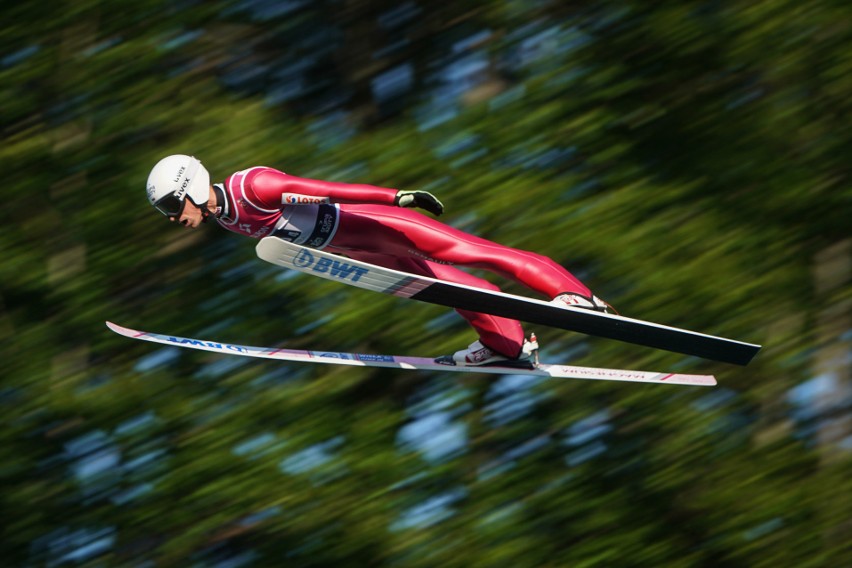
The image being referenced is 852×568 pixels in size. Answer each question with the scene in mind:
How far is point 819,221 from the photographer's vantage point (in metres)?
7.79

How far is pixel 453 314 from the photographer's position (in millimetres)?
7691

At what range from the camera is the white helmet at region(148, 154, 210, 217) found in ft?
18.1

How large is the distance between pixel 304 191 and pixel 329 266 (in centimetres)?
36

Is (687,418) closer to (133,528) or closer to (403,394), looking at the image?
(403,394)

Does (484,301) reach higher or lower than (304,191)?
lower

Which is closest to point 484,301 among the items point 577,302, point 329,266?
point 577,302

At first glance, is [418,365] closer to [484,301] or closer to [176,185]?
[484,301]

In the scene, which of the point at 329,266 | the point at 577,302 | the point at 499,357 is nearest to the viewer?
the point at 329,266

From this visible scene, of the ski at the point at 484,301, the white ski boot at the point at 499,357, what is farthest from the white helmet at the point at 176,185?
the white ski boot at the point at 499,357

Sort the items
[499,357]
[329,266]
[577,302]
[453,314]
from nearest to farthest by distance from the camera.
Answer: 1. [329,266]
2. [577,302]
3. [499,357]
4. [453,314]

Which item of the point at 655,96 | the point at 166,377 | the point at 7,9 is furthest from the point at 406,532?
the point at 7,9

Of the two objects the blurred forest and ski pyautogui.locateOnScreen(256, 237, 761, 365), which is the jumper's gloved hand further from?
the blurred forest

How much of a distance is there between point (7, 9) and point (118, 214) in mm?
1557

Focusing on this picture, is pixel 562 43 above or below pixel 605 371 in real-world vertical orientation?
above
